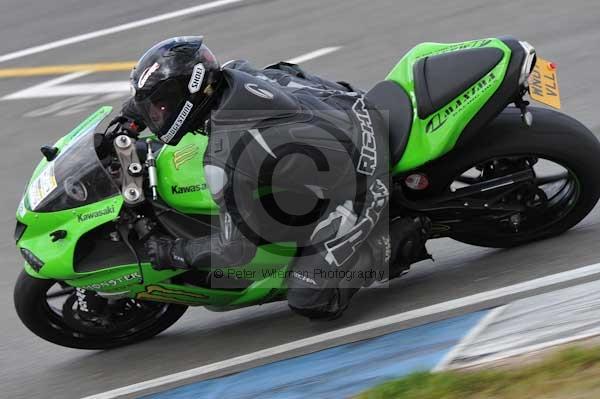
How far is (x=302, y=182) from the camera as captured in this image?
17.0ft

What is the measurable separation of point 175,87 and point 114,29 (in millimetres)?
6921

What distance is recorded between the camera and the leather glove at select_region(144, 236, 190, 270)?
526cm

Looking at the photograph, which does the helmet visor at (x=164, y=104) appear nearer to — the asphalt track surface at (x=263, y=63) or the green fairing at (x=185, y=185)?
the green fairing at (x=185, y=185)

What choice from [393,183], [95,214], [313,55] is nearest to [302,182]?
[393,183]

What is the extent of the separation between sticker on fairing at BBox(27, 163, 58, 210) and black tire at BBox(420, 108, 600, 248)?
76.3 inches

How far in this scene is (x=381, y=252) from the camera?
213 inches

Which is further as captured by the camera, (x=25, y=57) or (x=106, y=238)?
(x=25, y=57)

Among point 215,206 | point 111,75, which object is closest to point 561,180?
point 215,206

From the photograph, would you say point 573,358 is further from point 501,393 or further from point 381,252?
point 381,252

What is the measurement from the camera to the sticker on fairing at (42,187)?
211 inches

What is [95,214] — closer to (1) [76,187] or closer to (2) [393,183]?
(1) [76,187]

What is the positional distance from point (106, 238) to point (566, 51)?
464 centimetres

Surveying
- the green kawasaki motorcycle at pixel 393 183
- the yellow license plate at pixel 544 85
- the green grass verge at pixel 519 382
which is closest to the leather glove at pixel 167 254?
the green kawasaki motorcycle at pixel 393 183

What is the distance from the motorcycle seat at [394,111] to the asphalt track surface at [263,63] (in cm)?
85
